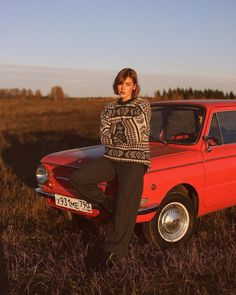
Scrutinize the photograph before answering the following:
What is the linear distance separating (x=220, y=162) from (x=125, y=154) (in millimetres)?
1730

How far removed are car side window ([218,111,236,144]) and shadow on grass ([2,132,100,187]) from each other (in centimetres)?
405

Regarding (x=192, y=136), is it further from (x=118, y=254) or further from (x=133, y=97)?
(x=118, y=254)

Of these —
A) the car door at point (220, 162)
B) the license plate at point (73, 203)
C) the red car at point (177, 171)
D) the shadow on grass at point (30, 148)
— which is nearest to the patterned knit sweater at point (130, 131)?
the red car at point (177, 171)

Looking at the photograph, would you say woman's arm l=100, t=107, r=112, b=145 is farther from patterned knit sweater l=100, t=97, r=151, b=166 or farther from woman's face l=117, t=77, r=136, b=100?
woman's face l=117, t=77, r=136, b=100

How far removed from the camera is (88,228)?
19.5 ft

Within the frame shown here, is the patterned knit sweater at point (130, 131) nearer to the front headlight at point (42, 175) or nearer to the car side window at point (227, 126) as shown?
the front headlight at point (42, 175)

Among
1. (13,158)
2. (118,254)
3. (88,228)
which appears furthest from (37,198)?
(13,158)

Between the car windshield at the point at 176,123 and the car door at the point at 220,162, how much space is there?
19 centimetres

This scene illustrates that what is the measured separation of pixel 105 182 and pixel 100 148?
108cm

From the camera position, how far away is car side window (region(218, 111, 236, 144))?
19.2ft

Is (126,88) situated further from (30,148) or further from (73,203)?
(30,148)

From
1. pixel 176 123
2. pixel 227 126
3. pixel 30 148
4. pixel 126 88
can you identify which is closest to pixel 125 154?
pixel 126 88

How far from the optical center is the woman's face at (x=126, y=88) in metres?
4.41

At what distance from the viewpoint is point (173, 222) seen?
17.0 ft
